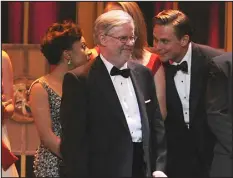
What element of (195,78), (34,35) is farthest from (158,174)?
(34,35)

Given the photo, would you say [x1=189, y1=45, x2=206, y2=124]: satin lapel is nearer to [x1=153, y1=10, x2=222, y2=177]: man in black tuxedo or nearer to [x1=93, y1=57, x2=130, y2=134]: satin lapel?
[x1=153, y1=10, x2=222, y2=177]: man in black tuxedo

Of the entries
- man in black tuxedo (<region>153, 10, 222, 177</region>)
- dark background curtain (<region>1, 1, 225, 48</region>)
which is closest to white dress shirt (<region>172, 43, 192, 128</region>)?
man in black tuxedo (<region>153, 10, 222, 177</region>)

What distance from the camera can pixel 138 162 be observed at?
2498 millimetres

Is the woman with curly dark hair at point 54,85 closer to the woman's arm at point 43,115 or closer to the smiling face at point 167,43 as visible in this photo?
the woman's arm at point 43,115

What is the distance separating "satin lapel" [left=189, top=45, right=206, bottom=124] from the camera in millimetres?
2704

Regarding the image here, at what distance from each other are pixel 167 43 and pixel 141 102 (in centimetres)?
41

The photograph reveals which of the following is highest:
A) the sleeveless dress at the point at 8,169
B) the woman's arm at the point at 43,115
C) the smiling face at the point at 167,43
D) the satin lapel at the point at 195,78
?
the smiling face at the point at 167,43

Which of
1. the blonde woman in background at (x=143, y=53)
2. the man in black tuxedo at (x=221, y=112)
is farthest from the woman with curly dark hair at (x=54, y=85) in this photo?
the man in black tuxedo at (x=221, y=112)

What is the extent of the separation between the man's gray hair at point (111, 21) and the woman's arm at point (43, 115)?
444mm

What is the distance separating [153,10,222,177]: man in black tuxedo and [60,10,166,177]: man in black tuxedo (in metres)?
0.26

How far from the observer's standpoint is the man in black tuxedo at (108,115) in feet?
8.04

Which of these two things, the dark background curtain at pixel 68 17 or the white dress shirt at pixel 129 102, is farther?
the dark background curtain at pixel 68 17

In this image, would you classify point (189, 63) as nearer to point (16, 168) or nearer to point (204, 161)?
point (204, 161)

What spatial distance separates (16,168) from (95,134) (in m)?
0.59
